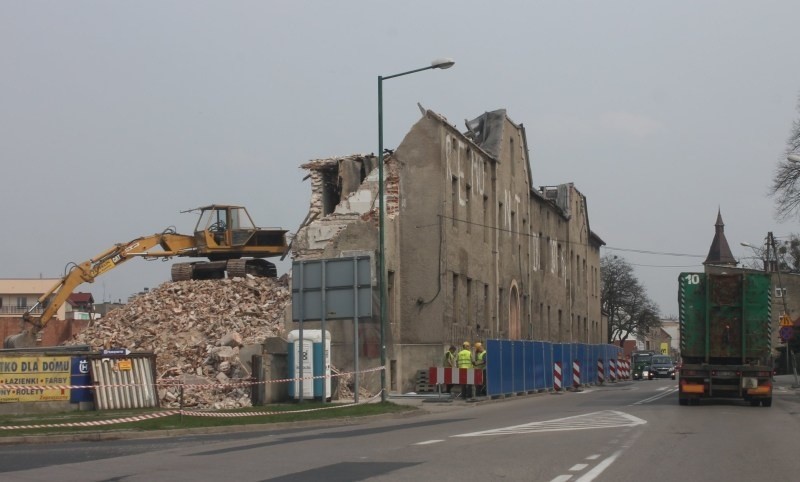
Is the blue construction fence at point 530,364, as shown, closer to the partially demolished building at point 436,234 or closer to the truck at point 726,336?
the partially demolished building at point 436,234

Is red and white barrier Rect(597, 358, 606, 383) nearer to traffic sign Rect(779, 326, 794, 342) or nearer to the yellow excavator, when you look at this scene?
traffic sign Rect(779, 326, 794, 342)

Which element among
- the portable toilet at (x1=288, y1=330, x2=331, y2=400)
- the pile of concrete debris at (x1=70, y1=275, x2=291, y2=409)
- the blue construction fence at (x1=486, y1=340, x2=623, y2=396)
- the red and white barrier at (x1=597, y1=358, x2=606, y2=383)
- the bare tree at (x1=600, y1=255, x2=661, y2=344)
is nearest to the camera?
the portable toilet at (x1=288, y1=330, x2=331, y2=400)

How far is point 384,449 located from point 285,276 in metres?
27.3

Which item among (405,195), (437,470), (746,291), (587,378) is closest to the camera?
(437,470)

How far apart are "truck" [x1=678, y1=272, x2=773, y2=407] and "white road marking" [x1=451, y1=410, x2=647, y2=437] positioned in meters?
4.74

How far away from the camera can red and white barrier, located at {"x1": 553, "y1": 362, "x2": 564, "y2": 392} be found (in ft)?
127

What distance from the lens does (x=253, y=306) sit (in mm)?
38375

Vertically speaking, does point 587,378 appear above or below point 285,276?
below

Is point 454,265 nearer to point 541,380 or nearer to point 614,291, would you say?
point 541,380

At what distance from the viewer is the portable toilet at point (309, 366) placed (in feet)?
89.9

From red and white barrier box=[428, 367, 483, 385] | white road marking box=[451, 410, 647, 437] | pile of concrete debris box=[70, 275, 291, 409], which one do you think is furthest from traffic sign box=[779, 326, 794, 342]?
white road marking box=[451, 410, 647, 437]

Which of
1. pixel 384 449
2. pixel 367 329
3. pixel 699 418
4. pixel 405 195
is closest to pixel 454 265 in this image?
pixel 405 195

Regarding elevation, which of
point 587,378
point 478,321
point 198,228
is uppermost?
point 198,228

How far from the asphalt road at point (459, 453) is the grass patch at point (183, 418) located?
1044 mm
